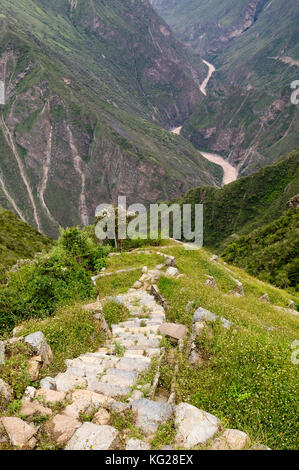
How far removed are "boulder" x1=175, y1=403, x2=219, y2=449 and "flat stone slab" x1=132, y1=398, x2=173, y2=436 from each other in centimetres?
28

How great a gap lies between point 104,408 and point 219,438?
8.31ft

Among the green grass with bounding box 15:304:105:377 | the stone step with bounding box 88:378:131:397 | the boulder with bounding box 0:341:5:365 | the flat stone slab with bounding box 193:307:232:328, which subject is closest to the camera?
the stone step with bounding box 88:378:131:397

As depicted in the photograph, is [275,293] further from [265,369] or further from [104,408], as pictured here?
[104,408]

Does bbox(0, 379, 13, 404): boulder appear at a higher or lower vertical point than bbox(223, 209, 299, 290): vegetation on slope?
higher

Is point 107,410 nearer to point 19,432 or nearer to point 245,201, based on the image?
point 19,432

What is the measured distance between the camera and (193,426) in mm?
5785

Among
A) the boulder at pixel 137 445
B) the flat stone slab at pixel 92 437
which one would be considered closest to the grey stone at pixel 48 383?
the flat stone slab at pixel 92 437

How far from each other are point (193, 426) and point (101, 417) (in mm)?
1964

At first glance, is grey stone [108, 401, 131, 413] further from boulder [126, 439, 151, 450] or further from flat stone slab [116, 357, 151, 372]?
flat stone slab [116, 357, 151, 372]

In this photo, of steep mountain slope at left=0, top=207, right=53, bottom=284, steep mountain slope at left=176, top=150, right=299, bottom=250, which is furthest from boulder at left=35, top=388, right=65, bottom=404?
steep mountain slope at left=176, top=150, right=299, bottom=250

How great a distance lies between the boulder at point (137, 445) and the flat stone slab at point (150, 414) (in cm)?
31

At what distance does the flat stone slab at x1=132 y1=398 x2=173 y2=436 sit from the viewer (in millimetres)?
5914

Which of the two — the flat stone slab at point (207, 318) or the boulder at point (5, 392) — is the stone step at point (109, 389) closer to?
the boulder at point (5, 392)
